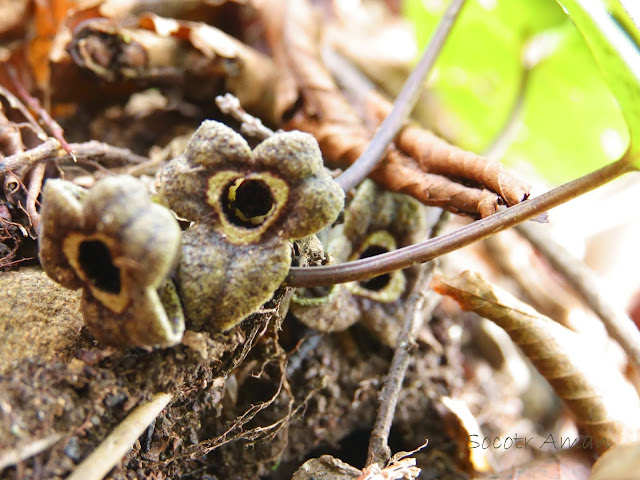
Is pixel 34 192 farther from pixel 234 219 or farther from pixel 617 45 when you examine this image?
pixel 617 45

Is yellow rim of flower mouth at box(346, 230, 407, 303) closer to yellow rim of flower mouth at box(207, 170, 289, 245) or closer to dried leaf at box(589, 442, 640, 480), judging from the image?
yellow rim of flower mouth at box(207, 170, 289, 245)

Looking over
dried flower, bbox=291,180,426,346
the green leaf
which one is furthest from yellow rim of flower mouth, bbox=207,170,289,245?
the green leaf

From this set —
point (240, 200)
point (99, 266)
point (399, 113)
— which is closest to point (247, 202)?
point (240, 200)

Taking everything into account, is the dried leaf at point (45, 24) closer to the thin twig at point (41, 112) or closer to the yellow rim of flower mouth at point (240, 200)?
the thin twig at point (41, 112)

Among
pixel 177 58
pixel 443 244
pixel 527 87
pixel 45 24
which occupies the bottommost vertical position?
pixel 45 24

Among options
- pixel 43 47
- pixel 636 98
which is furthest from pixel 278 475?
pixel 43 47

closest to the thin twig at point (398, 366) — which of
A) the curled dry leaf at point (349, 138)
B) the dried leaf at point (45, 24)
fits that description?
the curled dry leaf at point (349, 138)
